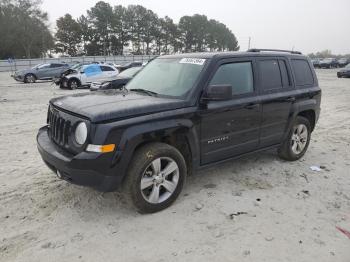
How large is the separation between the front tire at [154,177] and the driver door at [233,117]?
0.47 meters

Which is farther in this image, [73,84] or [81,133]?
[73,84]

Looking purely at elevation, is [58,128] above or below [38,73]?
above

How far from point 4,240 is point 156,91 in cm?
240

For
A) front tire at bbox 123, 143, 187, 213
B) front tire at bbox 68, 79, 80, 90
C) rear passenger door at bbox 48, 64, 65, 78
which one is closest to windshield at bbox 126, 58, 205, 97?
front tire at bbox 123, 143, 187, 213

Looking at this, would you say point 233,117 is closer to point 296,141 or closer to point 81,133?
point 296,141

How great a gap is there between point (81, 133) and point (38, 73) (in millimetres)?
22653

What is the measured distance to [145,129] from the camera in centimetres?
333

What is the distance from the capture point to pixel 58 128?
3586mm

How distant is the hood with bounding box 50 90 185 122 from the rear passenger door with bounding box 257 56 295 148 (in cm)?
152

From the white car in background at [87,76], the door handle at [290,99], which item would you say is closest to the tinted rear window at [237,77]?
the door handle at [290,99]

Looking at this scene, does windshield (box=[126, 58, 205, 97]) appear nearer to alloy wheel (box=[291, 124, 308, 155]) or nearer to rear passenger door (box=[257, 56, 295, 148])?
rear passenger door (box=[257, 56, 295, 148])

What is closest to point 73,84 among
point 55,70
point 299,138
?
point 55,70

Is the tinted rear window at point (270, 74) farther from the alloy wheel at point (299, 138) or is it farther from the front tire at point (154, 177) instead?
the front tire at point (154, 177)

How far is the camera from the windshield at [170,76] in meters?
3.97
